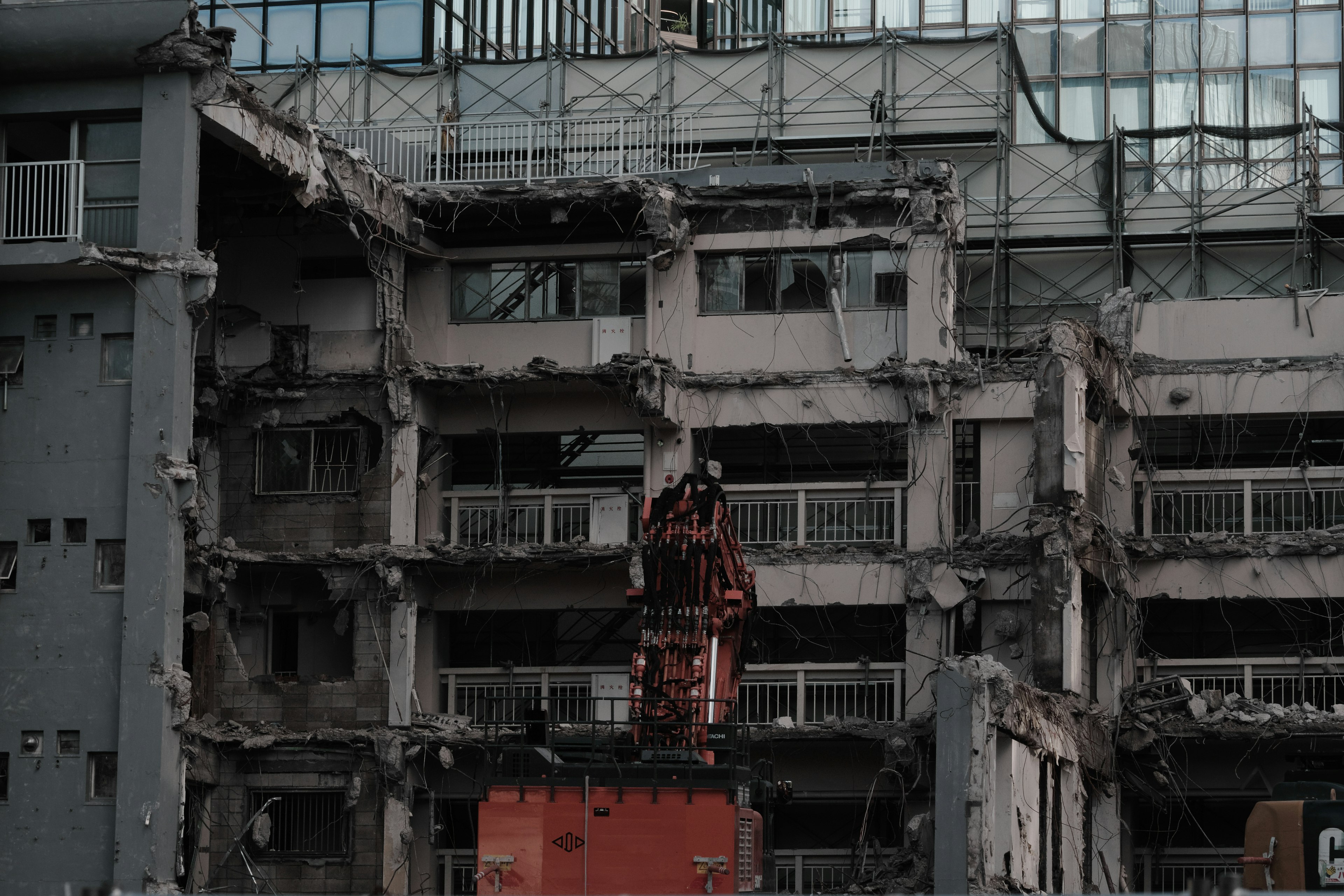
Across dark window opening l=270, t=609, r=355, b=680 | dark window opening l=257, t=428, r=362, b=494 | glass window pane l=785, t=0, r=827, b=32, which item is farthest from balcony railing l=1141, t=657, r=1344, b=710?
glass window pane l=785, t=0, r=827, b=32

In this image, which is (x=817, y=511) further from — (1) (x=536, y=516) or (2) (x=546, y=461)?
(2) (x=546, y=461)

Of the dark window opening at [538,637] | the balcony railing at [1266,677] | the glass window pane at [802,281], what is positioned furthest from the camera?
the dark window opening at [538,637]

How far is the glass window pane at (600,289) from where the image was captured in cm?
4206

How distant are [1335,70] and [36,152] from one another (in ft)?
97.3

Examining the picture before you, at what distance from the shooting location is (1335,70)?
4822 centimetres

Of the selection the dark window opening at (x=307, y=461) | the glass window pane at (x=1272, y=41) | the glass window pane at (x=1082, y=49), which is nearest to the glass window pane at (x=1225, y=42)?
the glass window pane at (x=1272, y=41)

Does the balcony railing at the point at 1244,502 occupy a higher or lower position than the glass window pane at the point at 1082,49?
lower

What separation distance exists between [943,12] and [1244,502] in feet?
55.6

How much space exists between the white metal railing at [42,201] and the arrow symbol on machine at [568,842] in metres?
15.2

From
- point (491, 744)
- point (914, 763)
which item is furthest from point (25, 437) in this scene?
point (914, 763)

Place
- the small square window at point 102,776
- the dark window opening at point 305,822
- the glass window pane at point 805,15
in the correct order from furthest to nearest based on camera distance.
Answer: the glass window pane at point 805,15, the dark window opening at point 305,822, the small square window at point 102,776

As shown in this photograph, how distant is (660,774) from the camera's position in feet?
87.5

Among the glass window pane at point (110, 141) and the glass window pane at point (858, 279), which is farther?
the glass window pane at point (858, 279)

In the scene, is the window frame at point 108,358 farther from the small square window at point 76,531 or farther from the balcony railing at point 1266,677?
the balcony railing at point 1266,677
